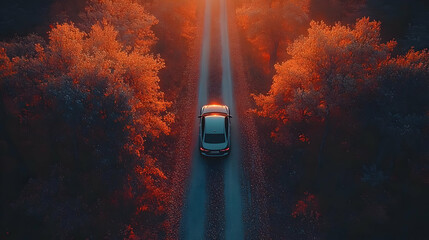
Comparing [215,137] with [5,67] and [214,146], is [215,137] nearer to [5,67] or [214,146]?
[214,146]

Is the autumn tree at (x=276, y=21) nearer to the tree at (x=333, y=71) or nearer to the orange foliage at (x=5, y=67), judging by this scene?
the tree at (x=333, y=71)

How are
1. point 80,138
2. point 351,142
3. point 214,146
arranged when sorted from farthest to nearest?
point 214,146
point 351,142
point 80,138

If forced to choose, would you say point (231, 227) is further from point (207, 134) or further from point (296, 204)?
point (207, 134)

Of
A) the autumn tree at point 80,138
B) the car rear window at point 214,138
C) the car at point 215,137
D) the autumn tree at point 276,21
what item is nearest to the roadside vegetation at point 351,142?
the car at point 215,137

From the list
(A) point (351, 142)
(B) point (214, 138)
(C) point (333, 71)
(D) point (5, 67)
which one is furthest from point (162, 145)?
(A) point (351, 142)

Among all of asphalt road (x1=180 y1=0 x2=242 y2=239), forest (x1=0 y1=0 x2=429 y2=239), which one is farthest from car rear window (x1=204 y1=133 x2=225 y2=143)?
forest (x1=0 y1=0 x2=429 y2=239)

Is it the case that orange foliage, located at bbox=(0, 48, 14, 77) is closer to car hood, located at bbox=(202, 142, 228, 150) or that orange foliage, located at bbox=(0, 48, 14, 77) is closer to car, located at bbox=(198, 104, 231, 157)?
car, located at bbox=(198, 104, 231, 157)
